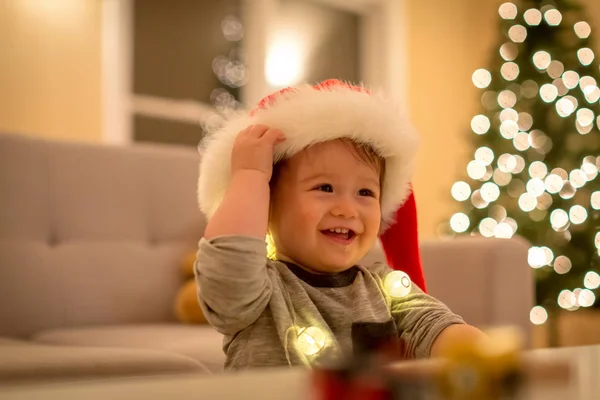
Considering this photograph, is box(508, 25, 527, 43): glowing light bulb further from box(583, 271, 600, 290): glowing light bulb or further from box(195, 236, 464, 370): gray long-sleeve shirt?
box(195, 236, 464, 370): gray long-sleeve shirt

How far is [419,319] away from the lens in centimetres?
98

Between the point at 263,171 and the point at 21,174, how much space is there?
1.00 m

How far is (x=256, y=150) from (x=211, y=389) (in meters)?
0.48

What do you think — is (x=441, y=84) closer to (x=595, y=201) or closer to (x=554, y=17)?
(x=554, y=17)

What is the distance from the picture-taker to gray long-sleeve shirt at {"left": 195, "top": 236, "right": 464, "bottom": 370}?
34.1 inches

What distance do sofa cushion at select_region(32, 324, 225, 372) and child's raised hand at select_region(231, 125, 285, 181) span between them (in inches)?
15.7

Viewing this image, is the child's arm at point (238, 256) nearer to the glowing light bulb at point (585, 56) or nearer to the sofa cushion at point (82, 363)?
the sofa cushion at point (82, 363)

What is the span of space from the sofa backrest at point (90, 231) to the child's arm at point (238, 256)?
91 cm

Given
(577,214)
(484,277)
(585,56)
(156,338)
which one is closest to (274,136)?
(156,338)

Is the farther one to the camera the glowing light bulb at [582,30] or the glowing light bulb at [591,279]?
the glowing light bulb at [582,30]

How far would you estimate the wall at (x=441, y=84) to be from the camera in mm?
4156

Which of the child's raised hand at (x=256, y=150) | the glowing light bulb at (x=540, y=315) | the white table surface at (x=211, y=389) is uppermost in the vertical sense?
the child's raised hand at (x=256, y=150)

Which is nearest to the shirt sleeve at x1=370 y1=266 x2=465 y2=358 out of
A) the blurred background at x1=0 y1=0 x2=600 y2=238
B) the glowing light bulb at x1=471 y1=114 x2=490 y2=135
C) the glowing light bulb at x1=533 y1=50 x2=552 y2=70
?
the blurred background at x1=0 y1=0 x2=600 y2=238

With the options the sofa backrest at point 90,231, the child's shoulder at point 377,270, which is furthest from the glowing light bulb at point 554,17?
the child's shoulder at point 377,270
